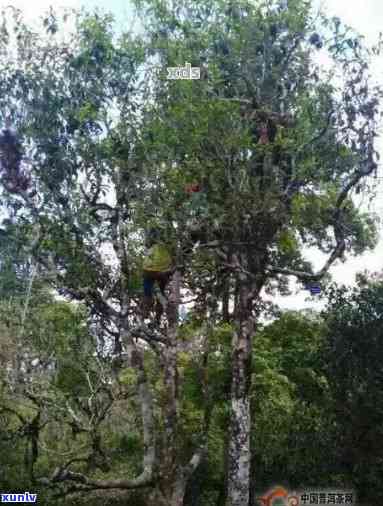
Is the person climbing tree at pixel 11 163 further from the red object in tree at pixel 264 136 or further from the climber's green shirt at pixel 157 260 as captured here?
the red object in tree at pixel 264 136

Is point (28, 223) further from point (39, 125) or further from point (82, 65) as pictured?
point (82, 65)

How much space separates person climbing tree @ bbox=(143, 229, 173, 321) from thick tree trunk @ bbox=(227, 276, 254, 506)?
1.32 meters

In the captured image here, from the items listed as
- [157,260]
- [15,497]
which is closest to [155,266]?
[157,260]

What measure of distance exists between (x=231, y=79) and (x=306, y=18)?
1441 millimetres

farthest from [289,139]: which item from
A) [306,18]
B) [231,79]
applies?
[306,18]

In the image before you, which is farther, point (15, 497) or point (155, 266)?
point (15, 497)

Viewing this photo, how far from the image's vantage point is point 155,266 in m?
8.94

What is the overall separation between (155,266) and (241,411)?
2.51m

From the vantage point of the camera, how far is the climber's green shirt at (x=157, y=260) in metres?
8.82

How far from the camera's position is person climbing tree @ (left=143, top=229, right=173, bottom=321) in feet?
28.4

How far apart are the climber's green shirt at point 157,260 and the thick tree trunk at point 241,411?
1391mm

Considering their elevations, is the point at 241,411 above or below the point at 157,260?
below

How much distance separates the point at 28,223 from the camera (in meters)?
9.09

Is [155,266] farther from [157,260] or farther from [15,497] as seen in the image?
[15,497]
